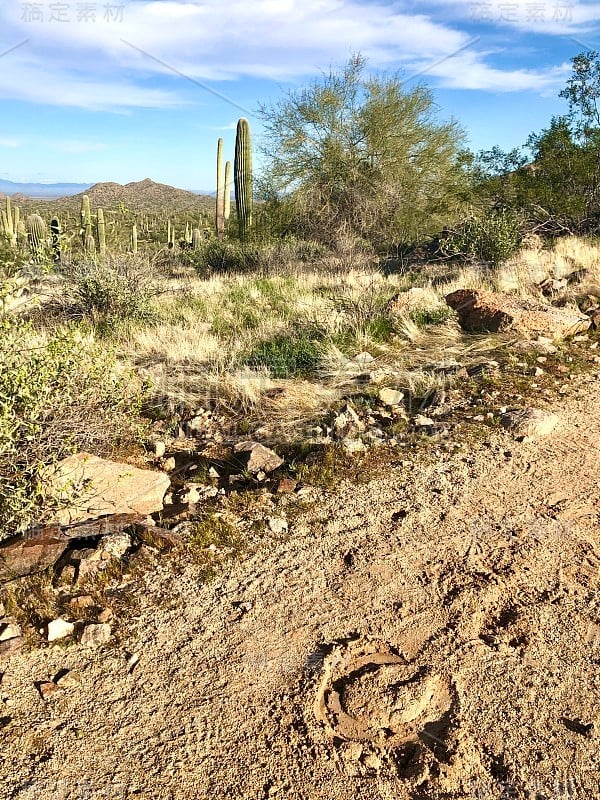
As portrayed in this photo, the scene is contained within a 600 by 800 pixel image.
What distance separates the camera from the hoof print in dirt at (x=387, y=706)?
1989 mm

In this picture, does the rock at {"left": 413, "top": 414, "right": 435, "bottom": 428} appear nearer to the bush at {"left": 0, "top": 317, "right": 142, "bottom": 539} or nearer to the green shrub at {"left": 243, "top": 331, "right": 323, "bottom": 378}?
the green shrub at {"left": 243, "top": 331, "right": 323, "bottom": 378}

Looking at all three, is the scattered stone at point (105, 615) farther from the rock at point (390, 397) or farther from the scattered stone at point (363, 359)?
the scattered stone at point (363, 359)

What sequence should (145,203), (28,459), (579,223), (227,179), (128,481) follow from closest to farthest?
(28,459) → (128,481) → (579,223) → (227,179) → (145,203)

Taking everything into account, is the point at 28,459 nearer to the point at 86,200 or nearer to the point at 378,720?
the point at 378,720

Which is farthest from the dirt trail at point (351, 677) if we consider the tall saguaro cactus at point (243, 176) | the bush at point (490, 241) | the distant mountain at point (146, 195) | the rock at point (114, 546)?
the distant mountain at point (146, 195)

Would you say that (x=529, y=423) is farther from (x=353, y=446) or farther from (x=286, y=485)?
(x=286, y=485)

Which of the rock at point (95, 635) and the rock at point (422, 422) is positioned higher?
the rock at point (422, 422)

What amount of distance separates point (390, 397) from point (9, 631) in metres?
3.01

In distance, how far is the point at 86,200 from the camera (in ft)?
53.7

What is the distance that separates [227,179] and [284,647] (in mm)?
22432

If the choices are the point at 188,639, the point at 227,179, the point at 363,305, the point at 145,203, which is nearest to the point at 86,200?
the point at 227,179

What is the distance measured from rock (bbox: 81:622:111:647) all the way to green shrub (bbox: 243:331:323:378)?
132 inches

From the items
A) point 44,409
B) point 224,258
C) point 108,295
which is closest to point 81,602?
point 44,409

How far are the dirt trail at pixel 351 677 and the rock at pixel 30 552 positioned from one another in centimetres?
53
